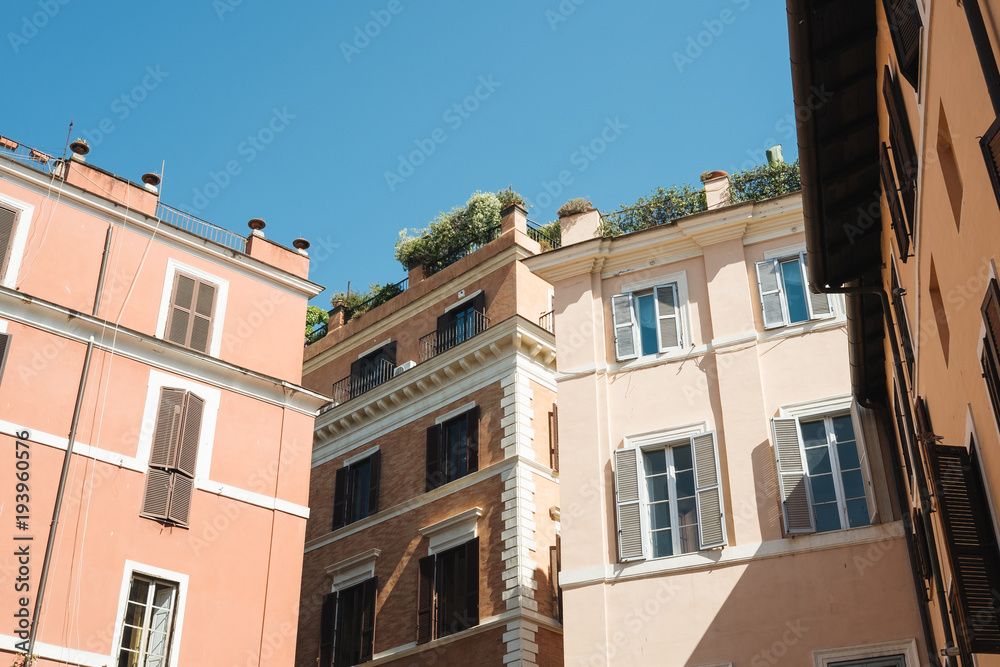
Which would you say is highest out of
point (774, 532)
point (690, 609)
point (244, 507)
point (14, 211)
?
point (14, 211)

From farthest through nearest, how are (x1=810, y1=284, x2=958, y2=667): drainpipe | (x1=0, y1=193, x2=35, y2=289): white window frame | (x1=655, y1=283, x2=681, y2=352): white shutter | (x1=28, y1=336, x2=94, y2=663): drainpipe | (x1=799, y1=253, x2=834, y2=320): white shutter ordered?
1. (x1=655, y1=283, x2=681, y2=352): white shutter
2. (x1=0, y1=193, x2=35, y2=289): white window frame
3. (x1=799, y1=253, x2=834, y2=320): white shutter
4. (x1=28, y1=336, x2=94, y2=663): drainpipe
5. (x1=810, y1=284, x2=958, y2=667): drainpipe

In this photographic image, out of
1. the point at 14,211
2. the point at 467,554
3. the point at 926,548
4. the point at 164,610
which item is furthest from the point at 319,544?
the point at 926,548

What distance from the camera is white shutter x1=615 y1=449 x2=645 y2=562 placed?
17.1 m

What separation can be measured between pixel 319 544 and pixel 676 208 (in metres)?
12.5

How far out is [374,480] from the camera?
1072 inches

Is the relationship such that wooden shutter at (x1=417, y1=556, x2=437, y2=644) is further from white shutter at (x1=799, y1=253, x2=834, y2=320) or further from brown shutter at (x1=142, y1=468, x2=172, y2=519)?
white shutter at (x1=799, y1=253, x2=834, y2=320)

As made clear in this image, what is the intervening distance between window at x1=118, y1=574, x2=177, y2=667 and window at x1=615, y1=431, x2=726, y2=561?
7.44m

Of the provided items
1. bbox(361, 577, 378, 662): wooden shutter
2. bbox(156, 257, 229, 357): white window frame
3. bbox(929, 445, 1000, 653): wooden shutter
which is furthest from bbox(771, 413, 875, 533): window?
bbox(361, 577, 378, 662): wooden shutter

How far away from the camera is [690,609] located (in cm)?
1631

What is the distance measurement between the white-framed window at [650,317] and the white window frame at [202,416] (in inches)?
→ 292

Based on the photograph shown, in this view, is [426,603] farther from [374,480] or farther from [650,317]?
[650,317]

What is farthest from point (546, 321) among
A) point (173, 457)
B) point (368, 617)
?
point (173, 457)

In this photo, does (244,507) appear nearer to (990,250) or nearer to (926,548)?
(926,548)

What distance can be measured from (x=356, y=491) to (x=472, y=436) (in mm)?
4260
